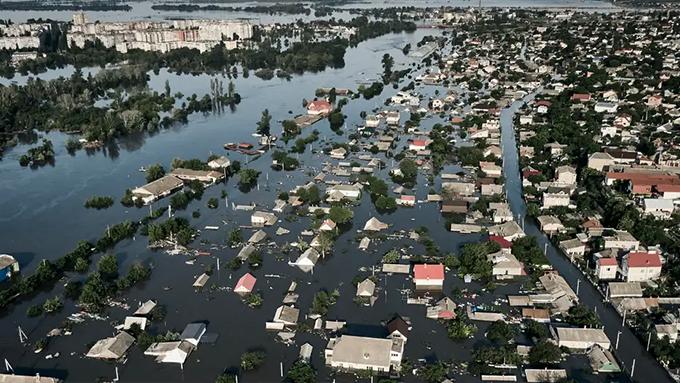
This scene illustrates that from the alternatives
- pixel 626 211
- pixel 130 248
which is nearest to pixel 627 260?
pixel 626 211

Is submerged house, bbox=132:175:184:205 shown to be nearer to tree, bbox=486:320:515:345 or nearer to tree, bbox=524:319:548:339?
tree, bbox=486:320:515:345

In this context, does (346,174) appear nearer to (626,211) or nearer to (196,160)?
(196,160)

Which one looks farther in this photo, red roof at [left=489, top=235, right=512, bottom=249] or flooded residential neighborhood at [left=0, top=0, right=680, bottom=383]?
red roof at [left=489, top=235, right=512, bottom=249]

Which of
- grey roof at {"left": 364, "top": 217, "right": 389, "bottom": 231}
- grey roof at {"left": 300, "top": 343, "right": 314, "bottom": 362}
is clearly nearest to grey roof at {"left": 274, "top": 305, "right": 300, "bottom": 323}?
grey roof at {"left": 300, "top": 343, "right": 314, "bottom": 362}

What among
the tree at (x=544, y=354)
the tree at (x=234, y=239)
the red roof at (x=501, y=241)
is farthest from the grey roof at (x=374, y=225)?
the tree at (x=544, y=354)

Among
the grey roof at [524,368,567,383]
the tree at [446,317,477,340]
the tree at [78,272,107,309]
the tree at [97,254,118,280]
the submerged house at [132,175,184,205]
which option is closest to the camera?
the grey roof at [524,368,567,383]
